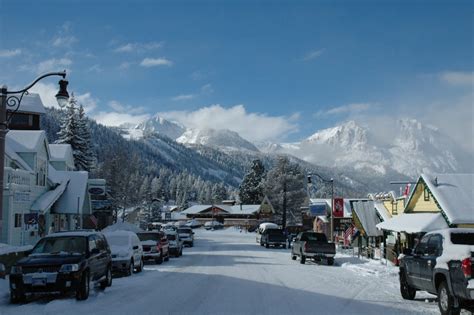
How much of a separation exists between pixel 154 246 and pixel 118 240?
6.87m

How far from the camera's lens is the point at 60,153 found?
154 ft

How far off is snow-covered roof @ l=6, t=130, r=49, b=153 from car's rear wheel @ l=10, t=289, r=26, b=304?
2241 centimetres

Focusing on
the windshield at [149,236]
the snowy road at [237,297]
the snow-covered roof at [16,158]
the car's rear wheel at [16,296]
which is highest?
the snow-covered roof at [16,158]

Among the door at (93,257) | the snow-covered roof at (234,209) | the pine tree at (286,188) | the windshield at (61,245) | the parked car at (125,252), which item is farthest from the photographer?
the snow-covered roof at (234,209)

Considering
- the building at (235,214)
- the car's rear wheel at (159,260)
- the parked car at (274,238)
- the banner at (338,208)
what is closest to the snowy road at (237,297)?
the car's rear wheel at (159,260)

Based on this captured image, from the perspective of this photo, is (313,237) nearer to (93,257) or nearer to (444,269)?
(93,257)

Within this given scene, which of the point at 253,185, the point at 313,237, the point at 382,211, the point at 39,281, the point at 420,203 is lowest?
the point at 313,237

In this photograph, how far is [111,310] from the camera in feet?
40.8

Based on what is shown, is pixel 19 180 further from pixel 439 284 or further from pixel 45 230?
pixel 439 284

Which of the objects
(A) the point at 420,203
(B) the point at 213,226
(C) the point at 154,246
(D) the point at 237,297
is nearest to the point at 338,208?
(A) the point at 420,203

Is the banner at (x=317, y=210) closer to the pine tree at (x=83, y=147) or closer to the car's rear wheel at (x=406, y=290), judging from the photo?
the pine tree at (x=83, y=147)

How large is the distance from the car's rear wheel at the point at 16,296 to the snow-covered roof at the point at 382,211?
26.6 m

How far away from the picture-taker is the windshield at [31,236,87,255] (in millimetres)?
14945

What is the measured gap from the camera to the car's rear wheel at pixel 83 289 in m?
13.7
